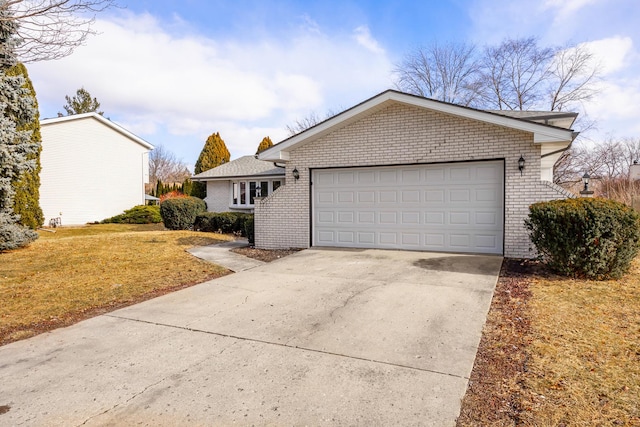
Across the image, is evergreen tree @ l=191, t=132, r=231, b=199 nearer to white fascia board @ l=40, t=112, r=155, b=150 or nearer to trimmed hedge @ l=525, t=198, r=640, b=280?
white fascia board @ l=40, t=112, r=155, b=150

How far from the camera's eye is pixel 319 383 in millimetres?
3037

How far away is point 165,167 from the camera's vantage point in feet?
181

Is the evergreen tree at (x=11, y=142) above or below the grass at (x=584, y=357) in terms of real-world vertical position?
above

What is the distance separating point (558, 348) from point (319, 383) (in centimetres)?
248

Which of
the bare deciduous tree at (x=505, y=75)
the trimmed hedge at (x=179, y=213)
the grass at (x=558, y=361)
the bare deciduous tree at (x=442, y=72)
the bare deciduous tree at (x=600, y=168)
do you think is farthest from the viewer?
the bare deciduous tree at (x=442, y=72)

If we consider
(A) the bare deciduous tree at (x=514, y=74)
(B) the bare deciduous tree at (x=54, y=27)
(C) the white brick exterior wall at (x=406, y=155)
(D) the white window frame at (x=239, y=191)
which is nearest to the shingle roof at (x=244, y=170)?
(D) the white window frame at (x=239, y=191)

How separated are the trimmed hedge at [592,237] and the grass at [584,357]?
529mm

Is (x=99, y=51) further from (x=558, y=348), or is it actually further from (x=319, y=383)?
(x=558, y=348)

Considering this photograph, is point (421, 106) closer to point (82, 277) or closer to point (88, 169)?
point (82, 277)

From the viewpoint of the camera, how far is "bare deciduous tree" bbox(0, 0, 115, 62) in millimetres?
5465

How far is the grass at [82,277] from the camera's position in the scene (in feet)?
17.2

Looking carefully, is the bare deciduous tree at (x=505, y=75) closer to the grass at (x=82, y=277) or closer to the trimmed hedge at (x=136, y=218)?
the trimmed hedge at (x=136, y=218)

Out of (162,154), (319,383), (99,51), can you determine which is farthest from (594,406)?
(162,154)

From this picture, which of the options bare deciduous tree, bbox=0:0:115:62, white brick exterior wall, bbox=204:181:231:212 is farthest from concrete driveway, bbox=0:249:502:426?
white brick exterior wall, bbox=204:181:231:212
